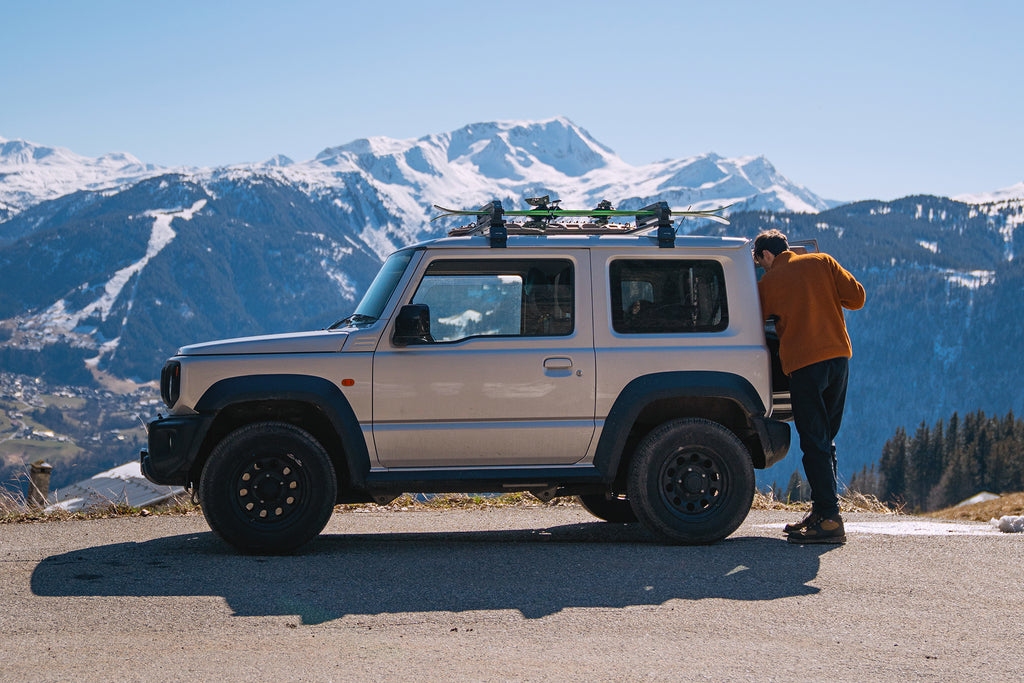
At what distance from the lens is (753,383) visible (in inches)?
291

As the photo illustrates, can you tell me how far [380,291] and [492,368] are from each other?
1.09 m

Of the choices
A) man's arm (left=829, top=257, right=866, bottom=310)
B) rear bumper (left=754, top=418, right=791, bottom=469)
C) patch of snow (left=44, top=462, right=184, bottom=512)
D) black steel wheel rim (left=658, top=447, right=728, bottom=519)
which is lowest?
patch of snow (left=44, top=462, right=184, bottom=512)

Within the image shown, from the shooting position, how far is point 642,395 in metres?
7.18

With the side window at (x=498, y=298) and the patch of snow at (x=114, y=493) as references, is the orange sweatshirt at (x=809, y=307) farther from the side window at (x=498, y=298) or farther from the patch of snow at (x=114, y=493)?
the patch of snow at (x=114, y=493)

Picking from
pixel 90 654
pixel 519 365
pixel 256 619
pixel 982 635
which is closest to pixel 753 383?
pixel 519 365

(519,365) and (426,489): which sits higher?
(519,365)

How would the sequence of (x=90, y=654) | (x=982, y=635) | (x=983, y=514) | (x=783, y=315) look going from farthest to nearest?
(x=983, y=514)
(x=783, y=315)
(x=982, y=635)
(x=90, y=654)

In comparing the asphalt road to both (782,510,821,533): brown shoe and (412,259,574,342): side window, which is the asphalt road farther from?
(412,259,574,342): side window

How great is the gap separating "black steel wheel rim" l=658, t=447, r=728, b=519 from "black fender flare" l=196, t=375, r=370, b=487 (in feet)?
7.71

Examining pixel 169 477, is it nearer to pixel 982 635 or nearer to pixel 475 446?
pixel 475 446

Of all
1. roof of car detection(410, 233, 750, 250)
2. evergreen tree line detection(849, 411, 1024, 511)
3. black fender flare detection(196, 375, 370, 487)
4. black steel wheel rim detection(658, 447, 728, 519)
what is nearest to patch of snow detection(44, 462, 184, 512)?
black fender flare detection(196, 375, 370, 487)

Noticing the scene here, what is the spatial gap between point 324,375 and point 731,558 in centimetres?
324

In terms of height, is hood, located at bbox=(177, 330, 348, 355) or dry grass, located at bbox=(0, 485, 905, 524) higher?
hood, located at bbox=(177, 330, 348, 355)

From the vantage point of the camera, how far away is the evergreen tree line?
310ft
